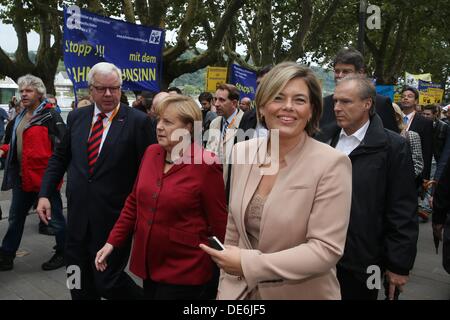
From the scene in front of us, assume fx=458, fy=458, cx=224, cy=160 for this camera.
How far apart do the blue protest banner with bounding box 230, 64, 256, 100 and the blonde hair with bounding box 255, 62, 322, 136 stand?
6.90 meters

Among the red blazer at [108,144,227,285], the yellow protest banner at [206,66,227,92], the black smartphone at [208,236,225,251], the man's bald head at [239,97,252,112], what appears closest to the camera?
the black smartphone at [208,236,225,251]

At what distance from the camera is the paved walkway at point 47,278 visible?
13.5 feet

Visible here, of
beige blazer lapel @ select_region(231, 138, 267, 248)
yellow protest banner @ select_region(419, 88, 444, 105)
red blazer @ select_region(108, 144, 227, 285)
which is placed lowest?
red blazer @ select_region(108, 144, 227, 285)

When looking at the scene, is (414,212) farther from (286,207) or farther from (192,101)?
(192,101)

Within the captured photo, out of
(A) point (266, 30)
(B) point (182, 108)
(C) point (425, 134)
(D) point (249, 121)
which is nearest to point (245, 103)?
(C) point (425, 134)

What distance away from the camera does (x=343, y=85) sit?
278 centimetres

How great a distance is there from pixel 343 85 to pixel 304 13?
11156 millimetres

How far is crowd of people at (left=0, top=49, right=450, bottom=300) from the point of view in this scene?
68.3 inches

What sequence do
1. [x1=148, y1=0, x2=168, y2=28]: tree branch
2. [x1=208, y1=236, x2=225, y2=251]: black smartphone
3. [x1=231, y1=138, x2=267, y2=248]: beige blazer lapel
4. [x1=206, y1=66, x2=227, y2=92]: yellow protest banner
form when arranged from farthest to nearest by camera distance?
[x1=206, y1=66, x2=227, y2=92]: yellow protest banner, [x1=148, y1=0, x2=168, y2=28]: tree branch, [x1=231, y1=138, x2=267, y2=248]: beige blazer lapel, [x1=208, y1=236, x2=225, y2=251]: black smartphone

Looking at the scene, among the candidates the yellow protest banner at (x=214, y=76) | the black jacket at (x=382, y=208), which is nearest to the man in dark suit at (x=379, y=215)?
the black jacket at (x=382, y=208)

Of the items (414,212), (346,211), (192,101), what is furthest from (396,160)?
(192,101)

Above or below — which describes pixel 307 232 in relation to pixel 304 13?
below

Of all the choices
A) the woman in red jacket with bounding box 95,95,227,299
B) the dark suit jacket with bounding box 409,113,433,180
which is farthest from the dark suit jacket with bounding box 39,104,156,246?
the dark suit jacket with bounding box 409,113,433,180

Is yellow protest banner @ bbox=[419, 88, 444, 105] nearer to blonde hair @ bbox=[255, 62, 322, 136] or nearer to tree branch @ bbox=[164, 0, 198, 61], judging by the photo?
tree branch @ bbox=[164, 0, 198, 61]
